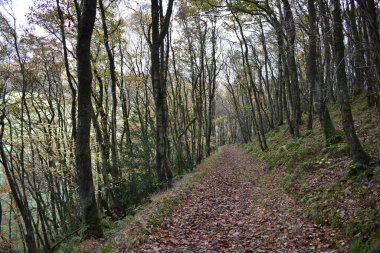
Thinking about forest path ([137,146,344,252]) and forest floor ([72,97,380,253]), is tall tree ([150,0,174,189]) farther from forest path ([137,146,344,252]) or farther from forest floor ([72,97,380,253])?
forest path ([137,146,344,252])

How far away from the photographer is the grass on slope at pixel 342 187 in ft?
16.5

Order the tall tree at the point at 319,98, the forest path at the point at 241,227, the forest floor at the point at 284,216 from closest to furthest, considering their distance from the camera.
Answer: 1. the forest floor at the point at 284,216
2. the forest path at the point at 241,227
3. the tall tree at the point at 319,98

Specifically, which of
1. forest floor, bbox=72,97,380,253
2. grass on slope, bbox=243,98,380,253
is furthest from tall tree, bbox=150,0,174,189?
grass on slope, bbox=243,98,380,253

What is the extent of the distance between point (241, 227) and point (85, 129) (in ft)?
15.4

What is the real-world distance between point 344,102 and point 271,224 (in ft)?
11.7

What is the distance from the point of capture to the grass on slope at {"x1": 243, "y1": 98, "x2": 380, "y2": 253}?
5.03m

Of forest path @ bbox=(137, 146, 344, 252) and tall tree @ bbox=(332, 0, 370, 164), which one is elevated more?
tall tree @ bbox=(332, 0, 370, 164)

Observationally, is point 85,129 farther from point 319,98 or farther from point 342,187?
point 319,98

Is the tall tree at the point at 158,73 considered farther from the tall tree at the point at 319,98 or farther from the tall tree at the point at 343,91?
the tall tree at the point at 343,91

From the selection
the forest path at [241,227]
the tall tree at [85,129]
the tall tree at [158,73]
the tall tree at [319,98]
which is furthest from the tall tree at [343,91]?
the tall tree at [158,73]

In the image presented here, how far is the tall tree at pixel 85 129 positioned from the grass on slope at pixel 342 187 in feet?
17.8

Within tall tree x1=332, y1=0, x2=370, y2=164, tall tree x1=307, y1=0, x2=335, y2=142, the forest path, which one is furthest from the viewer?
tall tree x1=307, y1=0, x2=335, y2=142

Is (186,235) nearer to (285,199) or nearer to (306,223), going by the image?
(306,223)

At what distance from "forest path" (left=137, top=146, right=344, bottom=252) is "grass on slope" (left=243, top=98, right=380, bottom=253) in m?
0.37
